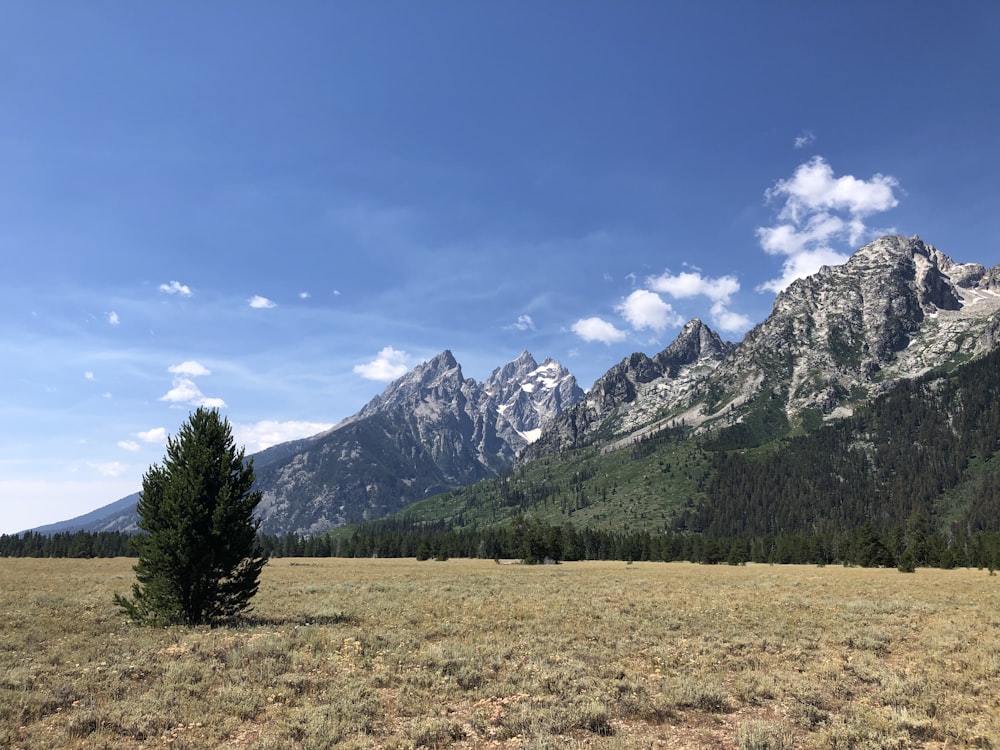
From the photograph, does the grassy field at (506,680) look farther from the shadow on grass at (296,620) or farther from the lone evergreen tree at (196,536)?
the lone evergreen tree at (196,536)

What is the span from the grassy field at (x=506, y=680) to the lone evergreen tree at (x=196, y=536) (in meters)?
1.60

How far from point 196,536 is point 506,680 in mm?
15818

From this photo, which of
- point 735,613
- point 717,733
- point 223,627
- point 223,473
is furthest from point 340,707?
point 735,613

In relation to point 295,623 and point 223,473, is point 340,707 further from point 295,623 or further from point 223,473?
point 223,473

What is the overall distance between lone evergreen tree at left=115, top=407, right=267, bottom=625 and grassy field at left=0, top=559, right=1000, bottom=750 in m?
1.60

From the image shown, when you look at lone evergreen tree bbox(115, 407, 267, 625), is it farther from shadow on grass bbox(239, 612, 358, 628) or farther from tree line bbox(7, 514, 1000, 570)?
tree line bbox(7, 514, 1000, 570)

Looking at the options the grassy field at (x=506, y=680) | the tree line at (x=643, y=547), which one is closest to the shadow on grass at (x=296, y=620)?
the grassy field at (x=506, y=680)

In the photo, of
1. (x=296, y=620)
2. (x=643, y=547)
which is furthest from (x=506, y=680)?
(x=643, y=547)

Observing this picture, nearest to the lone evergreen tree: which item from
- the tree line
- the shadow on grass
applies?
the shadow on grass

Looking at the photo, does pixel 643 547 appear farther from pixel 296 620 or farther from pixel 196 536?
pixel 196 536

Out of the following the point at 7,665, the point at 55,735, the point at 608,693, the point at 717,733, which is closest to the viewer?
the point at 55,735

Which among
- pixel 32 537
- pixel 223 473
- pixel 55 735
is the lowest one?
pixel 32 537

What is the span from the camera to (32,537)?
18400cm

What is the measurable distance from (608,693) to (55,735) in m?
12.4
